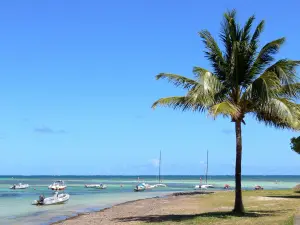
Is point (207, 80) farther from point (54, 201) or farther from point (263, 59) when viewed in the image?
point (54, 201)

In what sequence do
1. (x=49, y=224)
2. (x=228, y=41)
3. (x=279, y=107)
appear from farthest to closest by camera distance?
(x=49, y=224)
(x=228, y=41)
(x=279, y=107)

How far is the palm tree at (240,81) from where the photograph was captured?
2180 centimetres

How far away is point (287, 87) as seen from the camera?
22422 mm

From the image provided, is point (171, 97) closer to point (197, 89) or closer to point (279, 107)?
point (197, 89)

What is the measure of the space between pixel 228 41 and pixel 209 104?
3.34 m

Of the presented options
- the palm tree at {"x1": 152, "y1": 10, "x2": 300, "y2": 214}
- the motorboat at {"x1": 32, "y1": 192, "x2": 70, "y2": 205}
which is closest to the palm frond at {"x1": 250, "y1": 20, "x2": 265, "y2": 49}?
the palm tree at {"x1": 152, "y1": 10, "x2": 300, "y2": 214}

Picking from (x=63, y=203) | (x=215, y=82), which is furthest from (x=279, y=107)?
(x=63, y=203)

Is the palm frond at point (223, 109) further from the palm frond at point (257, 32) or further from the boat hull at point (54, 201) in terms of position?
the boat hull at point (54, 201)

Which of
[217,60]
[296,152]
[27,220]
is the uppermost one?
[217,60]

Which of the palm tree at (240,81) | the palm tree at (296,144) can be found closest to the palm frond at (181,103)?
the palm tree at (240,81)

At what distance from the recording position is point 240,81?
22734mm

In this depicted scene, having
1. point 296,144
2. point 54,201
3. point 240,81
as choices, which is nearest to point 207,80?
point 240,81

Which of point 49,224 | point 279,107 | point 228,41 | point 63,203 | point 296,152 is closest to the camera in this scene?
point 279,107

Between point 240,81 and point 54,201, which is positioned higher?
point 240,81
